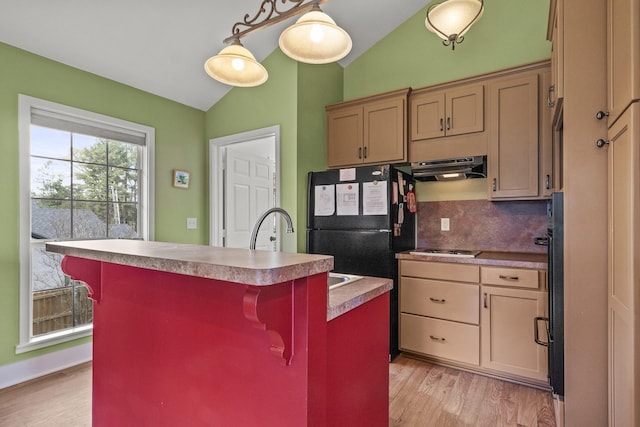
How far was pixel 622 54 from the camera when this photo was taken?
116 cm

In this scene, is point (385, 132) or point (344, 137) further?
point (344, 137)

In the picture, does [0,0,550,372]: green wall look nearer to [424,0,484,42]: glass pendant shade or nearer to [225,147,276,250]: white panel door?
[225,147,276,250]: white panel door

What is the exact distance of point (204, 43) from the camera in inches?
114

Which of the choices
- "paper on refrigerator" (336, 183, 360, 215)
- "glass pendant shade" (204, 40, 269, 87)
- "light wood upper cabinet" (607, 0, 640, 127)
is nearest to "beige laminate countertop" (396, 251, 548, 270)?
"paper on refrigerator" (336, 183, 360, 215)

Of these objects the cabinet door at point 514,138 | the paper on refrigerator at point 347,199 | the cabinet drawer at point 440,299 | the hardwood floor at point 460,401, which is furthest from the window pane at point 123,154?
the cabinet door at point 514,138

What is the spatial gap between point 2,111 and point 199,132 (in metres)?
1.62

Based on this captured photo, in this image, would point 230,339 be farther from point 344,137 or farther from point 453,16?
point 344,137

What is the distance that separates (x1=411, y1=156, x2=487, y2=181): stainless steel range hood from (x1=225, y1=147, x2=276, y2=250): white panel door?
1.70 metres

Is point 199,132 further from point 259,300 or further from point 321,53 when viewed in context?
point 259,300


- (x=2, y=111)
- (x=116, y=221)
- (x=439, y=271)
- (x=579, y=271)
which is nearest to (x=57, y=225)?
(x=116, y=221)

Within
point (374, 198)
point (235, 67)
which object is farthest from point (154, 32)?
point (374, 198)

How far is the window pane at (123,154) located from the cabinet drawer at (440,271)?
2618 mm

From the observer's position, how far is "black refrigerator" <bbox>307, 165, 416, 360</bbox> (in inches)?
103

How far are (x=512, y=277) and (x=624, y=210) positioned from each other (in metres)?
1.24
